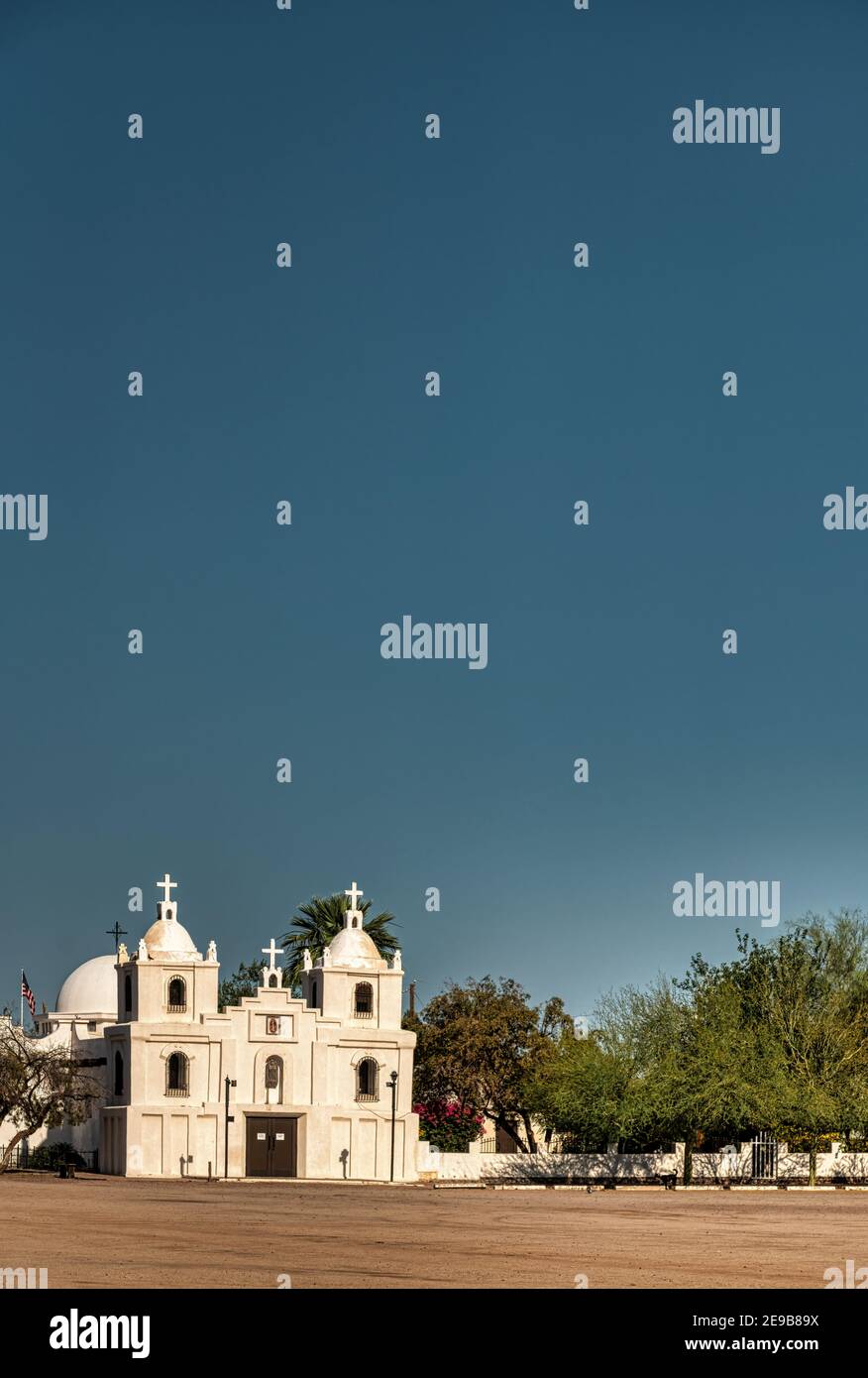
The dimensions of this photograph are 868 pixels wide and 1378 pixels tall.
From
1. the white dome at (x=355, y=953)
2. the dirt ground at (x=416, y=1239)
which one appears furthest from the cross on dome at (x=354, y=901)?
the dirt ground at (x=416, y=1239)

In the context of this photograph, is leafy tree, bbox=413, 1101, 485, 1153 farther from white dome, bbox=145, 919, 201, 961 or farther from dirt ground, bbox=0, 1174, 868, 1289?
dirt ground, bbox=0, 1174, 868, 1289

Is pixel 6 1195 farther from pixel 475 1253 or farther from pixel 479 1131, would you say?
pixel 479 1131

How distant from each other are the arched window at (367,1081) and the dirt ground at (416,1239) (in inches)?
728

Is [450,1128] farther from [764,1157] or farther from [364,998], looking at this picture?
[764,1157]

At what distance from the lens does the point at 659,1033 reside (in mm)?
68562

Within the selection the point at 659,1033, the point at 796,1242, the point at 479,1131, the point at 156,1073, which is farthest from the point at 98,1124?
the point at 796,1242

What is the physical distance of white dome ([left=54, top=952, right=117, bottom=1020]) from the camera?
84.1m

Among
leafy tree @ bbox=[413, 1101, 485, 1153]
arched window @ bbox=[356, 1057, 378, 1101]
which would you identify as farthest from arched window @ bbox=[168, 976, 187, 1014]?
leafy tree @ bbox=[413, 1101, 485, 1153]

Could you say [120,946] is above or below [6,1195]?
above

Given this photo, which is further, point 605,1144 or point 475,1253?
point 605,1144

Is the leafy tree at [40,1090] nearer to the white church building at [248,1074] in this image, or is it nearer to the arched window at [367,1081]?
the white church building at [248,1074]

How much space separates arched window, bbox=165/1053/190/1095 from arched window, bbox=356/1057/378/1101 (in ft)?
21.9

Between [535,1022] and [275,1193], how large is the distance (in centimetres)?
2914

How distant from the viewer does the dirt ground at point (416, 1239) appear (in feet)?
77.4
